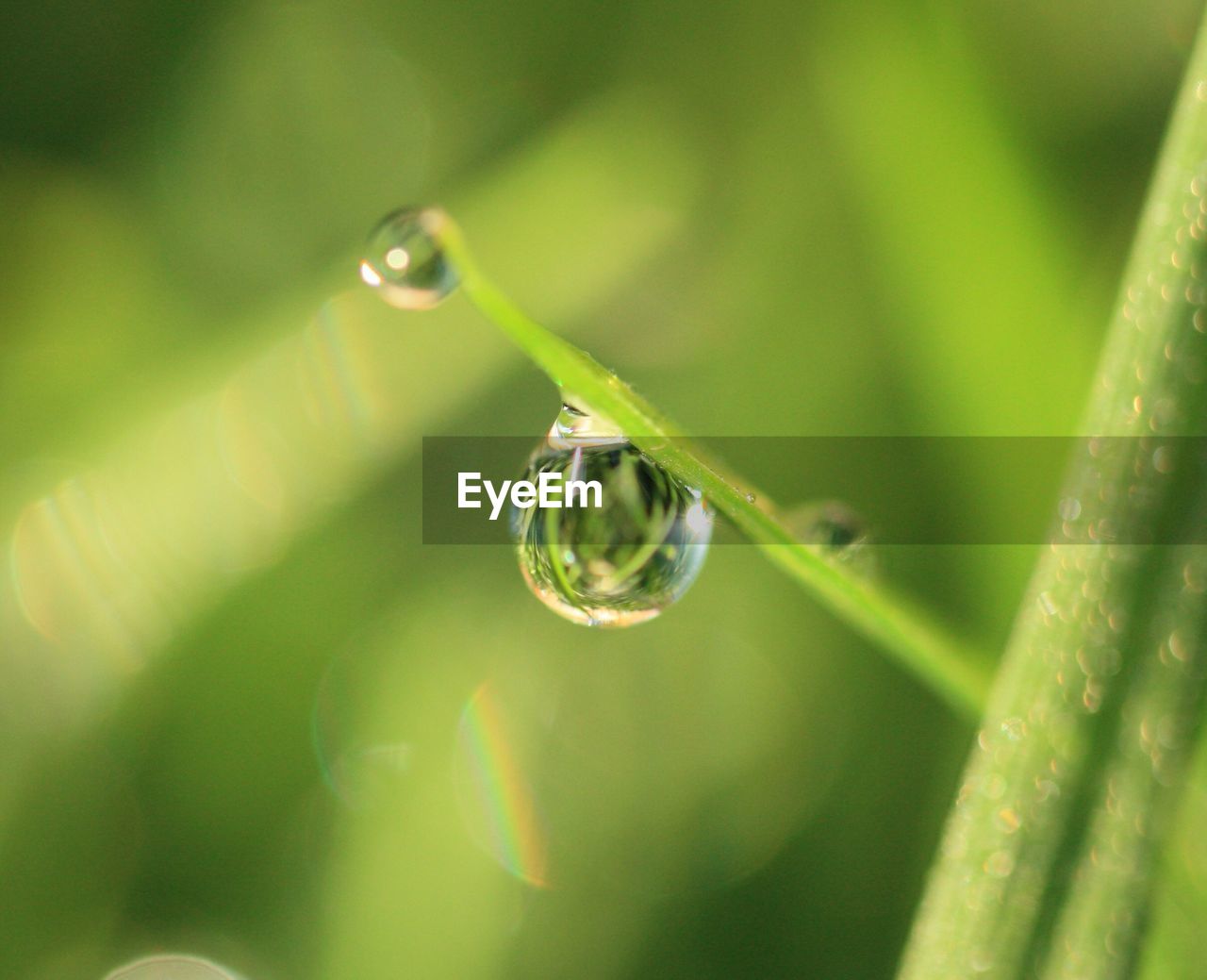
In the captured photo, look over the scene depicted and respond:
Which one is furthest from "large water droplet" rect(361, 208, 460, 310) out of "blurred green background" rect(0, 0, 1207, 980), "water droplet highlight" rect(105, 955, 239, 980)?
"water droplet highlight" rect(105, 955, 239, 980)

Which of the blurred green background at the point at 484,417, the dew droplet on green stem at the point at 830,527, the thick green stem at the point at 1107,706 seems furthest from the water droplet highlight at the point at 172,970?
the thick green stem at the point at 1107,706

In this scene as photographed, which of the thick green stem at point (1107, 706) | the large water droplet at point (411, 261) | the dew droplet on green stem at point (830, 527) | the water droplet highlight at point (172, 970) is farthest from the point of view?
the water droplet highlight at point (172, 970)

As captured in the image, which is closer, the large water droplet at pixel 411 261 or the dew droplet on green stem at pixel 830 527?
the large water droplet at pixel 411 261

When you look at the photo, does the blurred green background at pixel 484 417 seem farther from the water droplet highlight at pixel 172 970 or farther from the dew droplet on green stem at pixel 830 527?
the dew droplet on green stem at pixel 830 527

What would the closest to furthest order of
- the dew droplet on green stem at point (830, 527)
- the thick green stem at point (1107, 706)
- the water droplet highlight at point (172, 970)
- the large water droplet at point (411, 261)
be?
the thick green stem at point (1107, 706)
the large water droplet at point (411, 261)
the dew droplet on green stem at point (830, 527)
the water droplet highlight at point (172, 970)

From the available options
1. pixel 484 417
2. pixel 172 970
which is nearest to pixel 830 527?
pixel 484 417

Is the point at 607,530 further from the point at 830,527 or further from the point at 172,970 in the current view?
the point at 172,970
